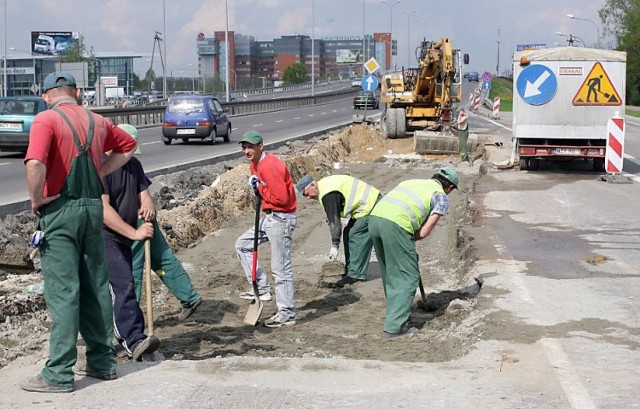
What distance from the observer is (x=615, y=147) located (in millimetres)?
20516

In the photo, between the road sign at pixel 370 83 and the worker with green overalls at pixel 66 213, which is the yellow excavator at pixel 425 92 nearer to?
the road sign at pixel 370 83

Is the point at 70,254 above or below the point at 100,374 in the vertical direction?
above

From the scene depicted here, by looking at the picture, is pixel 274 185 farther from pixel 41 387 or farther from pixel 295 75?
pixel 295 75

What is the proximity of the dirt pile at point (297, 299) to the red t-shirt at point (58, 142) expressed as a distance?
2265 mm


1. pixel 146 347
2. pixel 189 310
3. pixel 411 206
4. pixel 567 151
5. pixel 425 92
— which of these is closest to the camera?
pixel 146 347

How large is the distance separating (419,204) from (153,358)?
270 centimetres

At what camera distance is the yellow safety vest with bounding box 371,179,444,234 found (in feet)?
27.8

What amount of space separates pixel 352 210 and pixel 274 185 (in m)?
2.12

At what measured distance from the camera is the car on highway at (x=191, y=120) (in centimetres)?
3155

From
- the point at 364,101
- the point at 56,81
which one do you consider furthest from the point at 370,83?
the point at 56,81

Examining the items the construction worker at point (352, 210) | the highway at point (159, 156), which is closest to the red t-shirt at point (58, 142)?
the construction worker at point (352, 210)

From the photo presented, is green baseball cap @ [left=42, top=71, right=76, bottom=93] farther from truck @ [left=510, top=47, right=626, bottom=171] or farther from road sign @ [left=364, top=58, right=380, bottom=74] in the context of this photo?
road sign @ [left=364, top=58, right=380, bottom=74]

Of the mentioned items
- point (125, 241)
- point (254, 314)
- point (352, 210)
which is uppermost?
→ point (125, 241)

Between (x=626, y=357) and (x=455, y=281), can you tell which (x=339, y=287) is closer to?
(x=455, y=281)
